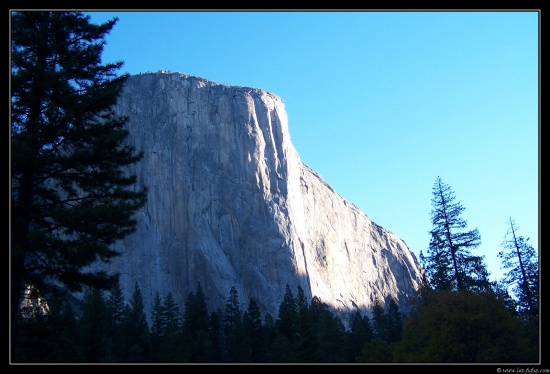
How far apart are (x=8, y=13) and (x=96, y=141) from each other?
13.0 feet

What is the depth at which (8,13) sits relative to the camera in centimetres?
1572

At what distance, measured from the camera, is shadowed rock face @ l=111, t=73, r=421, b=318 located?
322 ft

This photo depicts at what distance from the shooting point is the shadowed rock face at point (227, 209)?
3866 inches

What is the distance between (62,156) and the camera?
1681cm

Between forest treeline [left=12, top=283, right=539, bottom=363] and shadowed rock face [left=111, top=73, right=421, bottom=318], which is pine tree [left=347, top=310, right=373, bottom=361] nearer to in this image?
forest treeline [left=12, top=283, right=539, bottom=363]

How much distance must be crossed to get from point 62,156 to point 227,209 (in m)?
88.8

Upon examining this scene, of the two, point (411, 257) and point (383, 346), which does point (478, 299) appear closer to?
point (383, 346)

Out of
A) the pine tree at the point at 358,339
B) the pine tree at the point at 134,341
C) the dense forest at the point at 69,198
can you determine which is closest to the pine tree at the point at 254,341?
the pine tree at the point at 358,339

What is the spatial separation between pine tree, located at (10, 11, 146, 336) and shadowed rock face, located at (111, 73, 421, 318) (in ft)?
256

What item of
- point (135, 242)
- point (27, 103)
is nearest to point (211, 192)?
point (135, 242)

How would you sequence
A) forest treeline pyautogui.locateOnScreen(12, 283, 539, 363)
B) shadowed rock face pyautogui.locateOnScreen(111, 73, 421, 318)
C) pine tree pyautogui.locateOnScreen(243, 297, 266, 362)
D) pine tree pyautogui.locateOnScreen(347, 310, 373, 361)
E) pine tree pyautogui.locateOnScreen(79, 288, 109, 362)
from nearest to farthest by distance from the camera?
forest treeline pyautogui.locateOnScreen(12, 283, 539, 363), pine tree pyautogui.locateOnScreen(79, 288, 109, 362), pine tree pyautogui.locateOnScreen(347, 310, 373, 361), pine tree pyautogui.locateOnScreen(243, 297, 266, 362), shadowed rock face pyautogui.locateOnScreen(111, 73, 421, 318)

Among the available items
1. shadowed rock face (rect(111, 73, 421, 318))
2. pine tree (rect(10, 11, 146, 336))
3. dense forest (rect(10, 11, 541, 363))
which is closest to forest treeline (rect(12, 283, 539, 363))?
dense forest (rect(10, 11, 541, 363))

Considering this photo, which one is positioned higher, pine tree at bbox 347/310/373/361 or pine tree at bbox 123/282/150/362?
pine tree at bbox 123/282/150/362

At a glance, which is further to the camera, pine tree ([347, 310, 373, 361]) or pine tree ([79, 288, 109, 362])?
pine tree ([347, 310, 373, 361])
